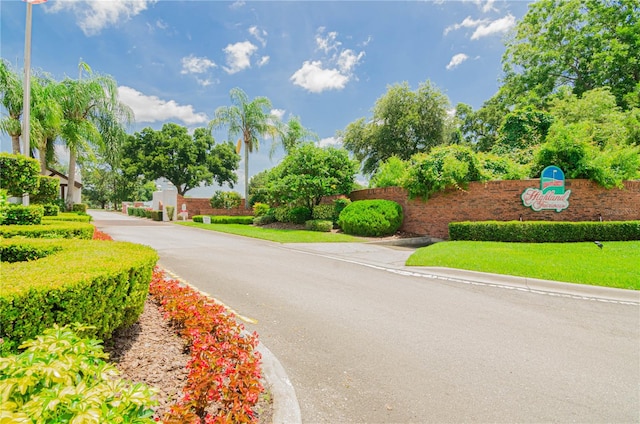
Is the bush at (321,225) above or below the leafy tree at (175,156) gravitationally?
below

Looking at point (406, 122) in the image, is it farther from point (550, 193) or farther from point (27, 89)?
point (27, 89)

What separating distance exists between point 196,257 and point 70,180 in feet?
48.0

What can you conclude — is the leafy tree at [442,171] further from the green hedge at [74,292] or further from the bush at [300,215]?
the green hedge at [74,292]

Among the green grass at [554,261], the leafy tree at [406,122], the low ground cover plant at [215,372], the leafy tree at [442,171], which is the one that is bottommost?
the low ground cover plant at [215,372]

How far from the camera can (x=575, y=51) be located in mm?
24031

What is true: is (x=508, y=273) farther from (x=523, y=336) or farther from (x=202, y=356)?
(x=202, y=356)

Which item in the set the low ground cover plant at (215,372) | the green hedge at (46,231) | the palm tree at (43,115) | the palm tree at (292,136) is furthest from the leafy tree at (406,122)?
the low ground cover plant at (215,372)

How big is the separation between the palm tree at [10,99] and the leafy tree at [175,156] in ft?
98.7

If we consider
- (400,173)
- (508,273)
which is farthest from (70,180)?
(508,273)

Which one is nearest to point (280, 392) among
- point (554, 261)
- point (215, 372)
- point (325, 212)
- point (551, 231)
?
point (215, 372)

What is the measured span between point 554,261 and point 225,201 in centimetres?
2898

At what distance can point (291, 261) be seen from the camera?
9.06 m

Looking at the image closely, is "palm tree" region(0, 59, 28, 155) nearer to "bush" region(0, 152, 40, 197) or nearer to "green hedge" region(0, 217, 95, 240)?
"bush" region(0, 152, 40, 197)

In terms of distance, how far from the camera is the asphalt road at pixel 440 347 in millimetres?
2699
